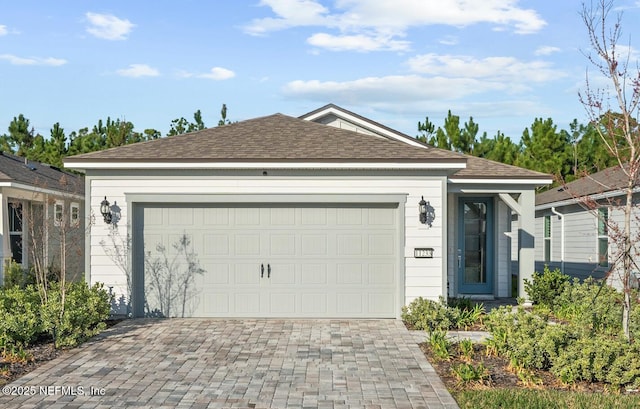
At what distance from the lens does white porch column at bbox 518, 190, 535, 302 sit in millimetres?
14961

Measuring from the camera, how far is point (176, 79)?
2039cm

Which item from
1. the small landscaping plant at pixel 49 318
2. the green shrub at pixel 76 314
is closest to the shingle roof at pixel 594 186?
the green shrub at pixel 76 314

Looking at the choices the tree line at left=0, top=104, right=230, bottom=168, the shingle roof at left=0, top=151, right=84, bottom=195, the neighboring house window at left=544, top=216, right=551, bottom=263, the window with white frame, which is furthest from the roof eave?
the tree line at left=0, top=104, right=230, bottom=168

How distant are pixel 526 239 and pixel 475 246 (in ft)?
5.97

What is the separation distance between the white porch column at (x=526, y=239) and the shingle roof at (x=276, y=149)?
0.60 meters

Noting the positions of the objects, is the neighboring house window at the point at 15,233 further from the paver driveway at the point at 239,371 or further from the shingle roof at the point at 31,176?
the paver driveway at the point at 239,371

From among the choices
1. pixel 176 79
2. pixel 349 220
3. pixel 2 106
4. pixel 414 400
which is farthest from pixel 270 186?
pixel 2 106

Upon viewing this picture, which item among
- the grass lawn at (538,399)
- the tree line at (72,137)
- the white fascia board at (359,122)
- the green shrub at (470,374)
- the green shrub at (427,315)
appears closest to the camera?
the grass lawn at (538,399)

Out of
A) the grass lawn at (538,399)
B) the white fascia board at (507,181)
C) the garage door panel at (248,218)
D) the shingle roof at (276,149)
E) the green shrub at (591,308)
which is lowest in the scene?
the grass lawn at (538,399)

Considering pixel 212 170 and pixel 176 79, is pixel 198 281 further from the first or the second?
pixel 176 79

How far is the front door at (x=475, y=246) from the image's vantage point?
16453 millimetres

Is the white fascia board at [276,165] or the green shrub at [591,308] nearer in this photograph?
the green shrub at [591,308]

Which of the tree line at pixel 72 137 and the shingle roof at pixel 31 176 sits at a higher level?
the tree line at pixel 72 137

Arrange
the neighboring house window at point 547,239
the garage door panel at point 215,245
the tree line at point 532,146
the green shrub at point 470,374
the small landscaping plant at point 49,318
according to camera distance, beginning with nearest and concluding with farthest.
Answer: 1. the green shrub at point 470,374
2. the small landscaping plant at point 49,318
3. the garage door panel at point 215,245
4. the neighboring house window at point 547,239
5. the tree line at point 532,146
